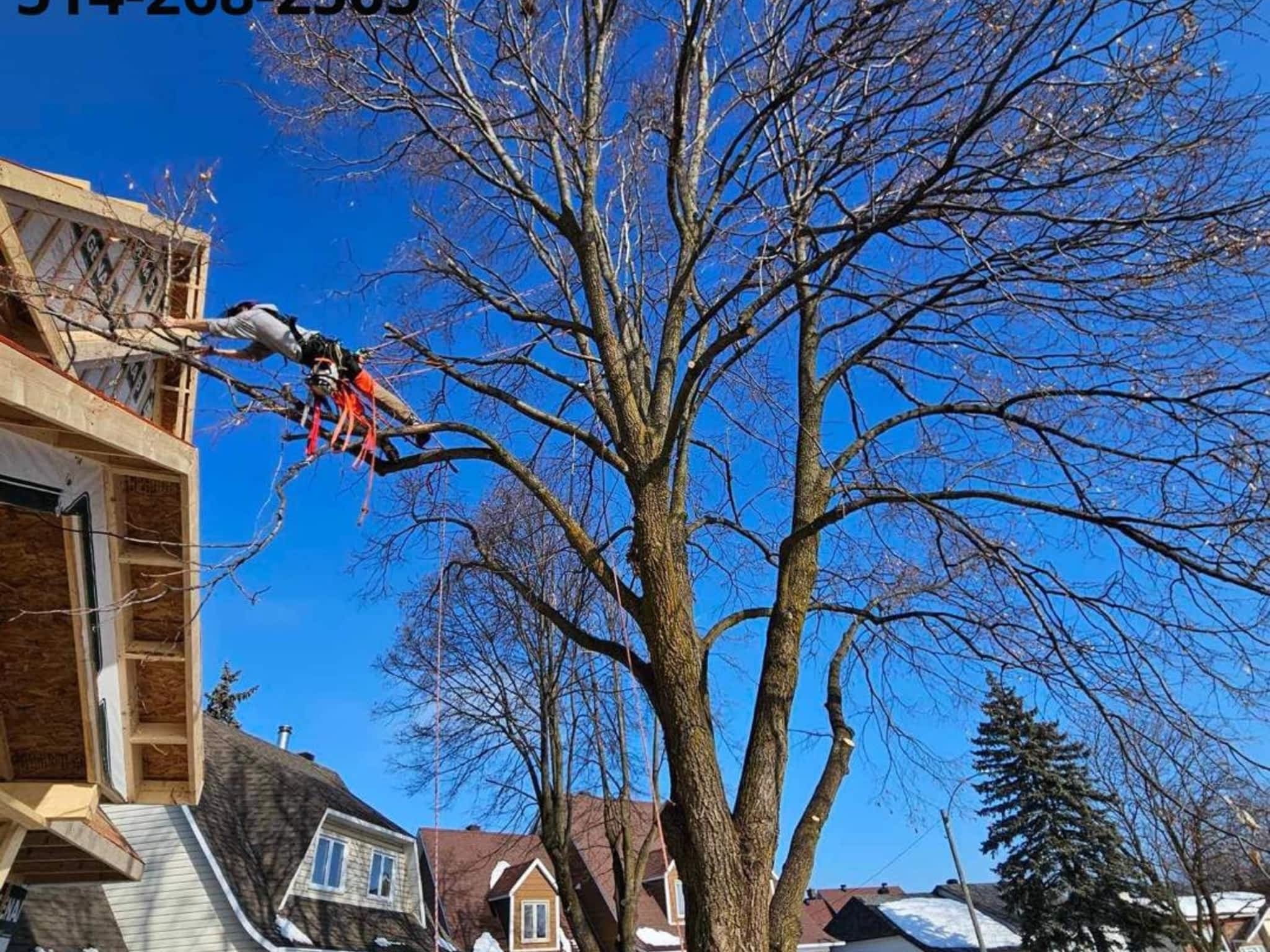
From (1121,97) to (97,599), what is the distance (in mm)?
6766

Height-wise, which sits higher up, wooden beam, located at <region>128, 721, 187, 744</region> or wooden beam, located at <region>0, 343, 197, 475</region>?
wooden beam, located at <region>0, 343, 197, 475</region>

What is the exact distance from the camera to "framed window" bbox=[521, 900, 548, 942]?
23.5 meters

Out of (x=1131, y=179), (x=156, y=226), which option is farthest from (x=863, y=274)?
(x=156, y=226)

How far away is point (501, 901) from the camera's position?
2448cm

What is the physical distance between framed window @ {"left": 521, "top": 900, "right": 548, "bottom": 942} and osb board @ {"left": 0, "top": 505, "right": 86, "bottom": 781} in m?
20.1

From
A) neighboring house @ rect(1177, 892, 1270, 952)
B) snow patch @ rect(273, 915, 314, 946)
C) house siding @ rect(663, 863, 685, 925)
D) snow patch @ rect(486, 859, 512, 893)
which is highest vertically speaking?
snow patch @ rect(486, 859, 512, 893)

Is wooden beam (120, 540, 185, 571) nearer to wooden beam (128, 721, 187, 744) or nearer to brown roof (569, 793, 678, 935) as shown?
wooden beam (128, 721, 187, 744)

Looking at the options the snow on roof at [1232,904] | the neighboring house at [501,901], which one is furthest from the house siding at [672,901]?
the snow on roof at [1232,904]

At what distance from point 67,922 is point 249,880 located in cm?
264

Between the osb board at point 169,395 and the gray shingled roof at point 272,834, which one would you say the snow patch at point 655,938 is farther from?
the osb board at point 169,395

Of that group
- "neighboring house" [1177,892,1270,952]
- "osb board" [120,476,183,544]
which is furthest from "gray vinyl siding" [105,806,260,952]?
"neighboring house" [1177,892,1270,952]

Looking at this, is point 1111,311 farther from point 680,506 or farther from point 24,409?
point 24,409

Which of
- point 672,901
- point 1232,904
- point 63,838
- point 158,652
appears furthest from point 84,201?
point 1232,904

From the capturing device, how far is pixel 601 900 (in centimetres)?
2550
